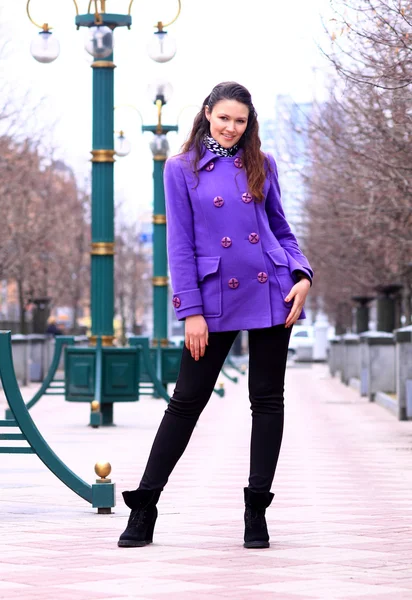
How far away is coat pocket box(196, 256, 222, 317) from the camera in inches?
236

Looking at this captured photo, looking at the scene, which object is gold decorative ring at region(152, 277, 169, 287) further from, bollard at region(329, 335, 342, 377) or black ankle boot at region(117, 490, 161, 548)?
black ankle boot at region(117, 490, 161, 548)

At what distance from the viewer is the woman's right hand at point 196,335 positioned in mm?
5930

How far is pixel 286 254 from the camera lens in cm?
618

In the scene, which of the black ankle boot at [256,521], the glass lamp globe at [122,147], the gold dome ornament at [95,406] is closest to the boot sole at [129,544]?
the black ankle boot at [256,521]

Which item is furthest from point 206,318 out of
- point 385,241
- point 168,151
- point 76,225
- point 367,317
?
point 76,225

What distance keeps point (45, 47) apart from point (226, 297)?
1137cm

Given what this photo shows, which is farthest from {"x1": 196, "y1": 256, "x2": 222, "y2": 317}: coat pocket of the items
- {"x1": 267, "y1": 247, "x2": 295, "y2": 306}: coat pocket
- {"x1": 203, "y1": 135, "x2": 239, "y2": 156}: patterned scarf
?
{"x1": 203, "y1": 135, "x2": 239, "y2": 156}: patterned scarf

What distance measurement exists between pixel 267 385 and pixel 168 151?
17.9m

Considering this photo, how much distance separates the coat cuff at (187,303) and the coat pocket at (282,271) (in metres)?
0.35

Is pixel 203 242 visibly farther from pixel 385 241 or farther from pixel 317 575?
pixel 385 241

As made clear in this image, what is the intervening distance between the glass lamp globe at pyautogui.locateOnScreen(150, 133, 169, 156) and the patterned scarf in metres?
17.2

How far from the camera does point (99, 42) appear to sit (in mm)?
15805

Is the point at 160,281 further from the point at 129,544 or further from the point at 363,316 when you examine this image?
the point at 129,544

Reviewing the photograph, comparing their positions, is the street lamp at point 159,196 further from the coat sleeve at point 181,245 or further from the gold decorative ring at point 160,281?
the coat sleeve at point 181,245
